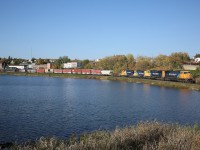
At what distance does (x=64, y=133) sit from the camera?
27.3 metres

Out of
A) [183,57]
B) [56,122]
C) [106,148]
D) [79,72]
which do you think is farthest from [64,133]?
[183,57]

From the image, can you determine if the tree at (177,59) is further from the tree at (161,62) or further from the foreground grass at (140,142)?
the foreground grass at (140,142)

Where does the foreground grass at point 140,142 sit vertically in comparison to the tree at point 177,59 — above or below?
below

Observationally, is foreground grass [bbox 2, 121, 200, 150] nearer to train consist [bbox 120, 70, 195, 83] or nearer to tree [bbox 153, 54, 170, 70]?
train consist [bbox 120, 70, 195, 83]

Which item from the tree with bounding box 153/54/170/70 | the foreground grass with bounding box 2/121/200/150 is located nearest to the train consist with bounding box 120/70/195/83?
the tree with bounding box 153/54/170/70

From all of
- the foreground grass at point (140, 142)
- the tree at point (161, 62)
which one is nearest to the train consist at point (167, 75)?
the tree at point (161, 62)

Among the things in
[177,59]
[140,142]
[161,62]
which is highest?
[177,59]

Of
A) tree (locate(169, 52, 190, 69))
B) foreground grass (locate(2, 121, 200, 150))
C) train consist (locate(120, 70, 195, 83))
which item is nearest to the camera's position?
foreground grass (locate(2, 121, 200, 150))

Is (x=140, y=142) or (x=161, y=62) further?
(x=161, y=62)

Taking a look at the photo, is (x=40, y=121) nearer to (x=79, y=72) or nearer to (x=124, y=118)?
(x=124, y=118)

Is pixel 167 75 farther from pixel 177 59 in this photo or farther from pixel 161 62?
pixel 161 62

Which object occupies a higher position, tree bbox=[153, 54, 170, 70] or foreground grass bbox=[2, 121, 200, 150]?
tree bbox=[153, 54, 170, 70]

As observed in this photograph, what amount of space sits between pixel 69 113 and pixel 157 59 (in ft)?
530

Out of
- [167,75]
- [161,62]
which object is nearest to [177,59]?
[161,62]
